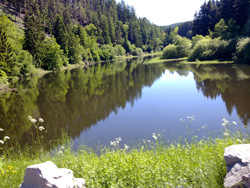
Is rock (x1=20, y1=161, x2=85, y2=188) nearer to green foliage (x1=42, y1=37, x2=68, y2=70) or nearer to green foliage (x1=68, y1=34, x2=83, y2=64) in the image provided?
green foliage (x1=42, y1=37, x2=68, y2=70)

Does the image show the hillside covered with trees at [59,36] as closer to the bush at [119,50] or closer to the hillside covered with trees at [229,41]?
the bush at [119,50]

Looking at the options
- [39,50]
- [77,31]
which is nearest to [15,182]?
[39,50]

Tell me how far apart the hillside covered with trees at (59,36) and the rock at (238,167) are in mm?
32443

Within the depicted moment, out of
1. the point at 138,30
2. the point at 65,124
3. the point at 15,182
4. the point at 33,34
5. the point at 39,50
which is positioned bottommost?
the point at 65,124

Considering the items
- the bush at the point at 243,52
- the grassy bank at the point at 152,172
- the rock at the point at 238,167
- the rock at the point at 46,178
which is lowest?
the grassy bank at the point at 152,172

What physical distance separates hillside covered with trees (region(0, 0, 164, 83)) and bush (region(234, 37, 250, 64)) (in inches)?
1458

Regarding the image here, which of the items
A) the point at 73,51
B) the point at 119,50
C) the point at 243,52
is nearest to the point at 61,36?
the point at 73,51

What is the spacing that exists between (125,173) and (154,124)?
8000 millimetres

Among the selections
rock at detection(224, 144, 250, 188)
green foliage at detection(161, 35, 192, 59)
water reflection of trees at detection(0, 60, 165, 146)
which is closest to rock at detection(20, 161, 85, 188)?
rock at detection(224, 144, 250, 188)

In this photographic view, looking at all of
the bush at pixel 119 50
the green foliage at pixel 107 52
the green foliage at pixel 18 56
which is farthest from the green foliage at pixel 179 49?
the green foliage at pixel 18 56

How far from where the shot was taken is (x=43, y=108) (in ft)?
61.5

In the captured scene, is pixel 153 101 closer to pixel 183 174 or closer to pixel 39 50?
pixel 183 174

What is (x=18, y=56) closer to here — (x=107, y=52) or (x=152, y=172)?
(x=152, y=172)

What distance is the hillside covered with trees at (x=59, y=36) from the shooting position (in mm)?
39906
